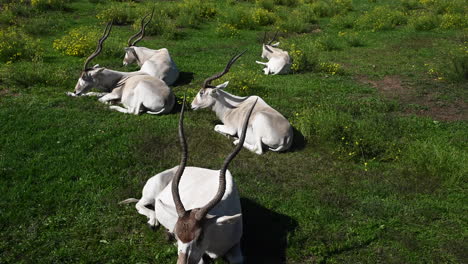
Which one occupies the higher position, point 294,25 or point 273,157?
point 273,157

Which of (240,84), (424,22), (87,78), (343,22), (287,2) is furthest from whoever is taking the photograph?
(287,2)

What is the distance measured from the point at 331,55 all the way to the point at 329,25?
4760 mm

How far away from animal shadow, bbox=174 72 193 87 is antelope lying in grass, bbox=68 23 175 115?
149 cm

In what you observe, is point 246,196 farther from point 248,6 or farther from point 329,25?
point 248,6

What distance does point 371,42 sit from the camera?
1616 cm

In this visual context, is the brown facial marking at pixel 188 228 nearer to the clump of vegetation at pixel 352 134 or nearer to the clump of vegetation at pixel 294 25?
the clump of vegetation at pixel 352 134

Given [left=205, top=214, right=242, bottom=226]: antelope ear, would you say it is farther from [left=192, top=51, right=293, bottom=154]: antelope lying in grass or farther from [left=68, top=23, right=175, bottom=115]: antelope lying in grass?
[left=68, top=23, right=175, bottom=115]: antelope lying in grass

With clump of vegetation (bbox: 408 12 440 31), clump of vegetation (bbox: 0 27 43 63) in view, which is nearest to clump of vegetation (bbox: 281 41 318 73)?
clump of vegetation (bbox: 0 27 43 63)

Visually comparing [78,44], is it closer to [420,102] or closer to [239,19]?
[239,19]

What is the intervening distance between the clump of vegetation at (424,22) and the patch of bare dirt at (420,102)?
701 cm

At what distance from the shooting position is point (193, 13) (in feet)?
59.0

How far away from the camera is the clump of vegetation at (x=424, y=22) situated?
17.8 meters

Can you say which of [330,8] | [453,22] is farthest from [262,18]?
[453,22]

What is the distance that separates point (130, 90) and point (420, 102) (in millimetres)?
6786
